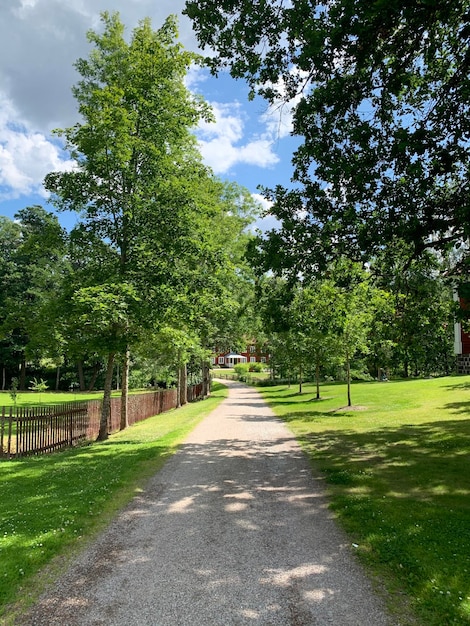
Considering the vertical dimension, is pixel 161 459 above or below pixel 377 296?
below

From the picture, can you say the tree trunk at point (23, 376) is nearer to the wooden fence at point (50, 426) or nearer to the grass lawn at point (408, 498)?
the wooden fence at point (50, 426)

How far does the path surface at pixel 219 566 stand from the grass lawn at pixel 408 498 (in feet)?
1.18

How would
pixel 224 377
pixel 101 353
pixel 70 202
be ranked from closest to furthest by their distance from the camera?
pixel 101 353, pixel 70 202, pixel 224 377

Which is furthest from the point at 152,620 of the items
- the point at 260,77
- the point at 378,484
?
the point at 260,77

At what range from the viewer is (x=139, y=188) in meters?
12.4

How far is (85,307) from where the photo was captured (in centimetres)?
1090

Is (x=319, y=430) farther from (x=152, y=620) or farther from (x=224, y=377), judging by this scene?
(x=224, y=377)

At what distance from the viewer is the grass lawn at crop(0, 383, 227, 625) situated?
445 centimetres

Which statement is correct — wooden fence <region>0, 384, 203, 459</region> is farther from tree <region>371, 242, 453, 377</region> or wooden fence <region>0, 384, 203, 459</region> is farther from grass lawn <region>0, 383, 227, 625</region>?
tree <region>371, 242, 453, 377</region>

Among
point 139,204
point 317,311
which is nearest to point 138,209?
point 139,204

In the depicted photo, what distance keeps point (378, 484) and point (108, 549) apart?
493cm

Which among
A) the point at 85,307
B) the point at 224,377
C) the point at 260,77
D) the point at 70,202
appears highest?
the point at 260,77

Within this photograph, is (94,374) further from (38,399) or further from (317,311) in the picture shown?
(317,311)

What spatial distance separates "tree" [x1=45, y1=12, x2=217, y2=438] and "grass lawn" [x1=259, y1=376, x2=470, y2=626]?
632cm
